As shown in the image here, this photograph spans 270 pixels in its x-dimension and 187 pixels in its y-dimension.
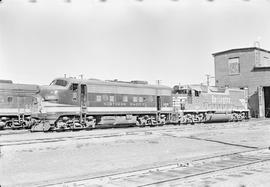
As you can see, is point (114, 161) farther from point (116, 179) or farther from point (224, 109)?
point (224, 109)

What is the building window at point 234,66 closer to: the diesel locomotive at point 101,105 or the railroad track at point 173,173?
the diesel locomotive at point 101,105

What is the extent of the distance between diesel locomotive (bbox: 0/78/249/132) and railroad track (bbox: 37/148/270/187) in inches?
446

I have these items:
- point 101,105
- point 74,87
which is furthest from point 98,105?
point 74,87

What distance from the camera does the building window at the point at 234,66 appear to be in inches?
1802

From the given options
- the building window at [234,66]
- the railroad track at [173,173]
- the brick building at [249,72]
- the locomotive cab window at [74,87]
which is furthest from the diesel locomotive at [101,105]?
the building window at [234,66]

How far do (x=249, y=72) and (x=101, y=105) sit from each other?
95.2ft

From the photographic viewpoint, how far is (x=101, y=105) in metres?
21.5

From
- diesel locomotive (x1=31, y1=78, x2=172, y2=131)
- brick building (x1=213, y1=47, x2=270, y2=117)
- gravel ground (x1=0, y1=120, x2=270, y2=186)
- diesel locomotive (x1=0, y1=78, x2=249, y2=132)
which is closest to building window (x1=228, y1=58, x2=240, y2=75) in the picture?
brick building (x1=213, y1=47, x2=270, y2=117)

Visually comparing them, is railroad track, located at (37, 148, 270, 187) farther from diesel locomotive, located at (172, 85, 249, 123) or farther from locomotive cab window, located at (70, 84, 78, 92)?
diesel locomotive, located at (172, 85, 249, 123)

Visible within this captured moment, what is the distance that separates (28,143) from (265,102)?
42.0 m

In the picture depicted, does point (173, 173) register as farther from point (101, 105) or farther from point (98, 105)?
point (101, 105)

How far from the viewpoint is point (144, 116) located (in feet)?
80.1

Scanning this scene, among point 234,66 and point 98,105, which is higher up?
point 234,66

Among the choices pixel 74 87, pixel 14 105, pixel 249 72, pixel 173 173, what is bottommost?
pixel 173 173
